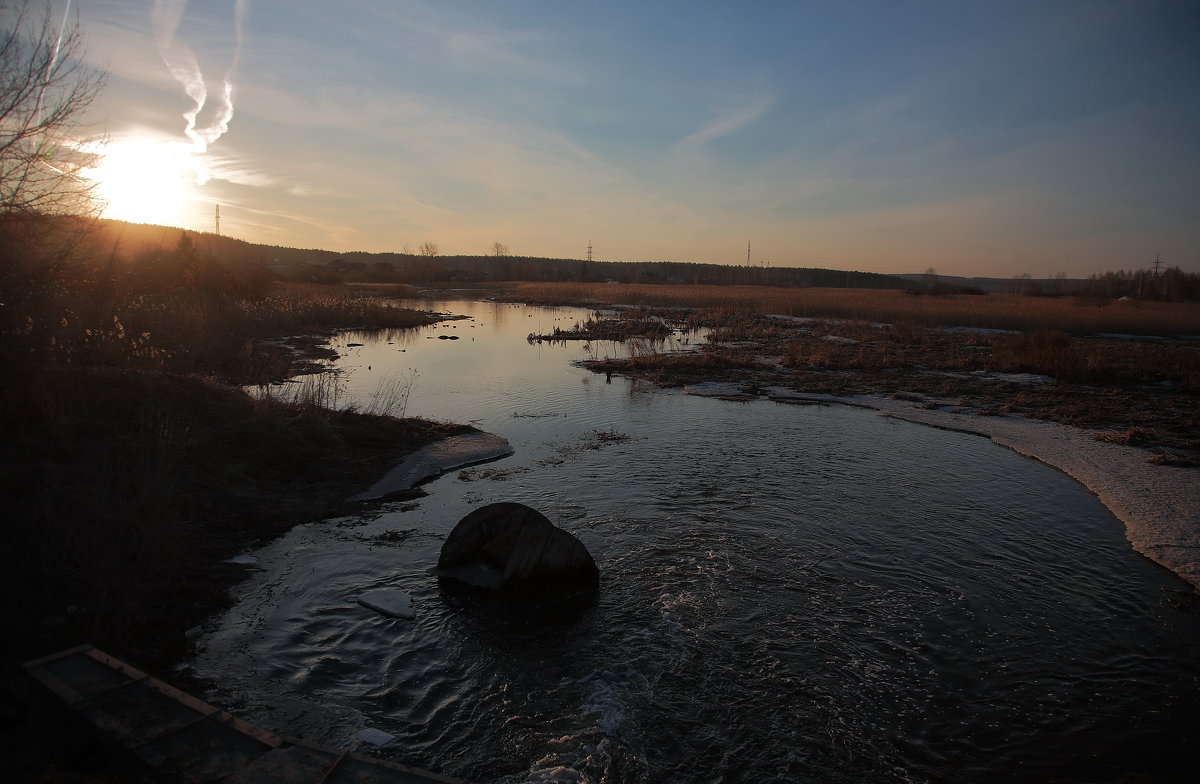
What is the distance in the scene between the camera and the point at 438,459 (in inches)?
523

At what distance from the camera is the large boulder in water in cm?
789

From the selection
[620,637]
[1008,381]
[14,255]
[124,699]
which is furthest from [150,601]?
[1008,381]

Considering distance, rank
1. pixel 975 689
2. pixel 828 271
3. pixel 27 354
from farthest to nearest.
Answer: pixel 828 271 < pixel 27 354 < pixel 975 689

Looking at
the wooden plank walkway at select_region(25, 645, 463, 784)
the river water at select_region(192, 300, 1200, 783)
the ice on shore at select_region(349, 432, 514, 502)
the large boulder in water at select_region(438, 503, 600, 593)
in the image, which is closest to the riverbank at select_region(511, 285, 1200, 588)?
the river water at select_region(192, 300, 1200, 783)

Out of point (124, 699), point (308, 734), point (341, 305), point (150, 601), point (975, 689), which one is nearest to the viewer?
point (124, 699)

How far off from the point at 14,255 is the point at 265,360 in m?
12.8

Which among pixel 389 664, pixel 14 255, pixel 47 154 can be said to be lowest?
pixel 389 664

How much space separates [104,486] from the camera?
7.77 meters

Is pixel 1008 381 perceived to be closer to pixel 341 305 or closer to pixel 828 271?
pixel 341 305

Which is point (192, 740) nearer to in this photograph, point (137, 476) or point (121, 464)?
point (137, 476)

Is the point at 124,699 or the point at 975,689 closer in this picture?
the point at 124,699

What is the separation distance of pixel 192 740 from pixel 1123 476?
50.0ft

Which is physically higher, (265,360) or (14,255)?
(14,255)

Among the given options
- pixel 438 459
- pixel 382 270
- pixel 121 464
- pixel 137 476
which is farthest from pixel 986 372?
pixel 382 270
